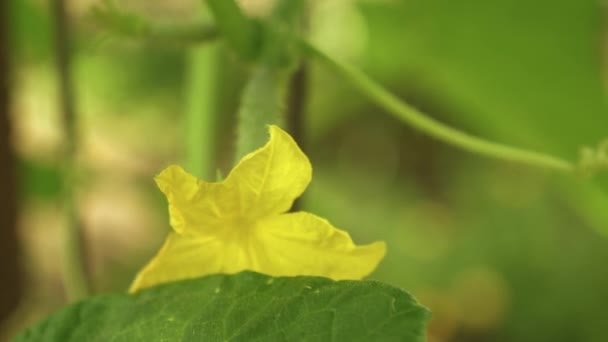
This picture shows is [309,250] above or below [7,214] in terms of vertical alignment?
above

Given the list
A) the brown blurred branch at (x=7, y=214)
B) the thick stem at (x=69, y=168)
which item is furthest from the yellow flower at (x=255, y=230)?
the brown blurred branch at (x=7, y=214)

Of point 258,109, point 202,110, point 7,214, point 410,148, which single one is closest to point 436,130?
point 258,109

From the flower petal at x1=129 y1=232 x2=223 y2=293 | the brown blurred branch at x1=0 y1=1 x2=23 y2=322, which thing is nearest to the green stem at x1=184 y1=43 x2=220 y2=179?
the brown blurred branch at x1=0 y1=1 x2=23 y2=322

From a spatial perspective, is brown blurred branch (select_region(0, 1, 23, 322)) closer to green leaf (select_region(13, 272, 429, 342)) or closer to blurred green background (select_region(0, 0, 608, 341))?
blurred green background (select_region(0, 0, 608, 341))

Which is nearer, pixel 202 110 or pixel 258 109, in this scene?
pixel 258 109

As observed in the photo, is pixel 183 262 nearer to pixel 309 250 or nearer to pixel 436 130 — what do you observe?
pixel 309 250

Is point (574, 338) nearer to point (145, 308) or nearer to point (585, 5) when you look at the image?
point (585, 5)

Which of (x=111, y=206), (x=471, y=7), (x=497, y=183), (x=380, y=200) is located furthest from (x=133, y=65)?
(x=471, y=7)
